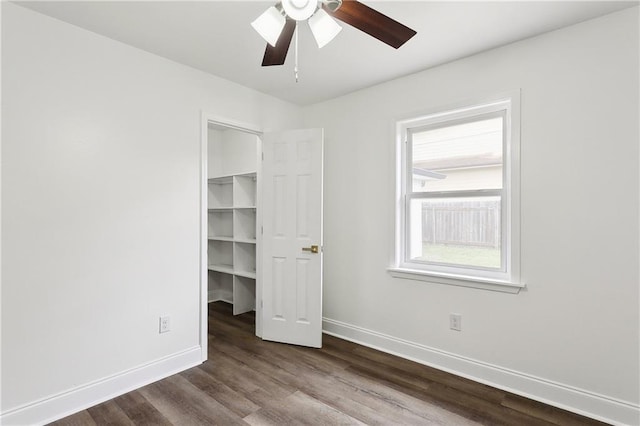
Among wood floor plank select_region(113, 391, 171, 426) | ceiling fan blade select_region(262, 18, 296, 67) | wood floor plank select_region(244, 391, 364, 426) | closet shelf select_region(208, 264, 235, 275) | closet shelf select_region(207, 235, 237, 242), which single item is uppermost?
ceiling fan blade select_region(262, 18, 296, 67)

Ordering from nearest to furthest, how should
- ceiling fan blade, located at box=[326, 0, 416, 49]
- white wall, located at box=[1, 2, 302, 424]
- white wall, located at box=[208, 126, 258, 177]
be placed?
ceiling fan blade, located at box=[326, 0, 416, 49], white wall, located at box=[1, 2, 302, 424], white wall, located at box=[208, 126, 258, 177]

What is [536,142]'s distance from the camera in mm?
2273

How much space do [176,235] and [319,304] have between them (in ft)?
4.72

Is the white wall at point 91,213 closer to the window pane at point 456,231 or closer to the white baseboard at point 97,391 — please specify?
the white baseboard at point 97,391

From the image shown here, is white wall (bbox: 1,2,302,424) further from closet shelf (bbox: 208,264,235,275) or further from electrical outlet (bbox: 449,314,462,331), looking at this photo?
electrical outlet (bbox: 449,314,462,331)

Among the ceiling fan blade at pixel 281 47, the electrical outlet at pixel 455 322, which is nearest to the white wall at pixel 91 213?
the ceiling fan blade at pixel 281 47

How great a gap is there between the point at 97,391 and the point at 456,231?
115 inches

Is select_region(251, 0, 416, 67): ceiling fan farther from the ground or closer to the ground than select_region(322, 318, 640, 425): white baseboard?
farther from the ground

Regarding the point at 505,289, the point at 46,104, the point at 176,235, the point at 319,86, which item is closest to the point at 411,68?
the point at 319,86

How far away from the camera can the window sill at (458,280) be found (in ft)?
Answer: 7.78

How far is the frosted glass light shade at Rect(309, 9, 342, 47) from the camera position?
1542mm

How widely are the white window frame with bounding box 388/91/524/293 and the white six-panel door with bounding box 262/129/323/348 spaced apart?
761mm

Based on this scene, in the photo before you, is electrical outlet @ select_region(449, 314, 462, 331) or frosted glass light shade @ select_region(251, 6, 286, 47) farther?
A: electrical outlet @ select_region(449, 314, 462, 331)

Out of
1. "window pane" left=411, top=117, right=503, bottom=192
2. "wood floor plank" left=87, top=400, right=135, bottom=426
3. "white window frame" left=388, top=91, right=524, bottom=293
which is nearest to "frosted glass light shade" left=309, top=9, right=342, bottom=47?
"white window frame" left=388, top=91, right=524, bottom=293
